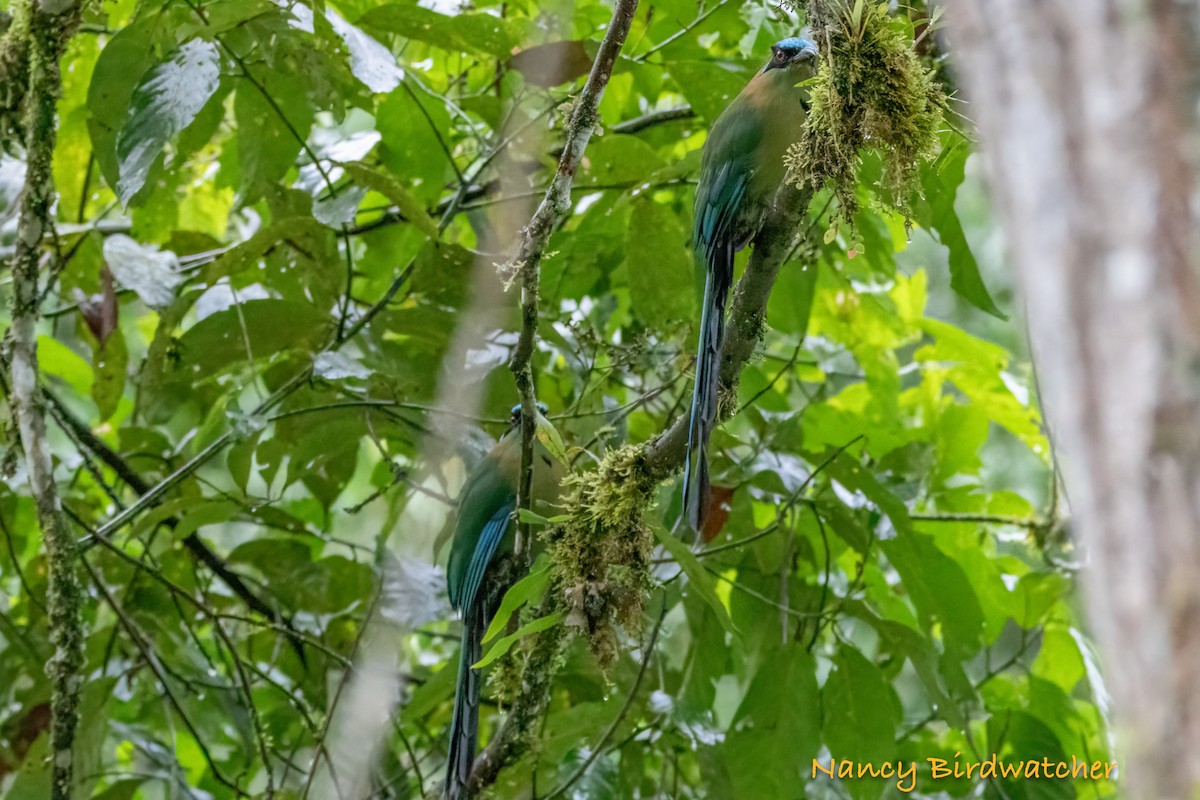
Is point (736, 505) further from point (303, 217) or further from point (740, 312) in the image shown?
point (303, 217)

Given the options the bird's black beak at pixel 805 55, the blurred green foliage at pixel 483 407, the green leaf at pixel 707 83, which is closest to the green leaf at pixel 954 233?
the blurred green foliage at pixel 483 407

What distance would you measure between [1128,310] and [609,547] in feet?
4.56

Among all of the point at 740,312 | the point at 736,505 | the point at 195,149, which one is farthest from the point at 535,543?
the point at 195,149

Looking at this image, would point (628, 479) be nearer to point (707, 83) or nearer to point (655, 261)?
point (655, 261)

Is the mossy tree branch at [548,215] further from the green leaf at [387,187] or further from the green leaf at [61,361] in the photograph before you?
the green leaf at [61,361]

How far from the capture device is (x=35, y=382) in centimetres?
224

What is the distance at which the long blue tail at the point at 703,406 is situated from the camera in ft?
6.20

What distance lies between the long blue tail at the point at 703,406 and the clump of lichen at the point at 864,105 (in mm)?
357

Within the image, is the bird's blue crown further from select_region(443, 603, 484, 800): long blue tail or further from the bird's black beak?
select_region(443, 603, 484, 800): long blue tail

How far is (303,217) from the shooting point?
2328 mm

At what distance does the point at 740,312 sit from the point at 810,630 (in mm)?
1190

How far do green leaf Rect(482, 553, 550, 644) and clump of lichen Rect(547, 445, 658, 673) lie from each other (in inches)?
6.6

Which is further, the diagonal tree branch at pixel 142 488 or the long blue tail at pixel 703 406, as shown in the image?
the diagonal tree branch at pixel 142 488

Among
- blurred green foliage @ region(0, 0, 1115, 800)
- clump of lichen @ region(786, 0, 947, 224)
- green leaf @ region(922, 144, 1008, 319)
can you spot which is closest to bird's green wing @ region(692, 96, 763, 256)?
blurred green foliage @ region(0, 0, 1115, 800)
